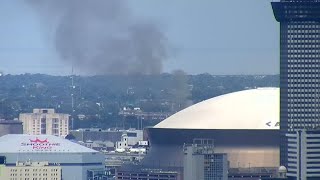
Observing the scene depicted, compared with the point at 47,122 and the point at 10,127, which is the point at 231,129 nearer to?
the point at 10,127

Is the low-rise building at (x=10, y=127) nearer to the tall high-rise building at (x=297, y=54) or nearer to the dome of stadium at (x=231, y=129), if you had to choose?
the dome of stadium at (x=231, y=129)

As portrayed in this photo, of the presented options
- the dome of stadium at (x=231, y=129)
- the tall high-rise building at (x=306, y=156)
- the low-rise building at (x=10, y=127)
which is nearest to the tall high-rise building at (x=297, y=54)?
the dome of stadium at (x=231, y=129)

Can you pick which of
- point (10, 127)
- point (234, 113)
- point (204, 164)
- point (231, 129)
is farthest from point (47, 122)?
point (204, 164)

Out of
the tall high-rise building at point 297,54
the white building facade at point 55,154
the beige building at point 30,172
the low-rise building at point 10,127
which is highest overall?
the tall high-rise building at point 297,54

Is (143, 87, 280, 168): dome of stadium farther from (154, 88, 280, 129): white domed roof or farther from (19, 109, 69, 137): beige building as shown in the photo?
(19, 109, 69, 137): beige building

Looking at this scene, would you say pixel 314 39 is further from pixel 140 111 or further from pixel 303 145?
pixel 140 111

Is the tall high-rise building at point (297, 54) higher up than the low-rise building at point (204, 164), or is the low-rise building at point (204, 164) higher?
the tall high-rise building at point (297, 54)

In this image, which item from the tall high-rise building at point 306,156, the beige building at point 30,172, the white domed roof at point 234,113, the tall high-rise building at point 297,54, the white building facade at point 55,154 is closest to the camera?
the tall high-rise building at point 306,156
